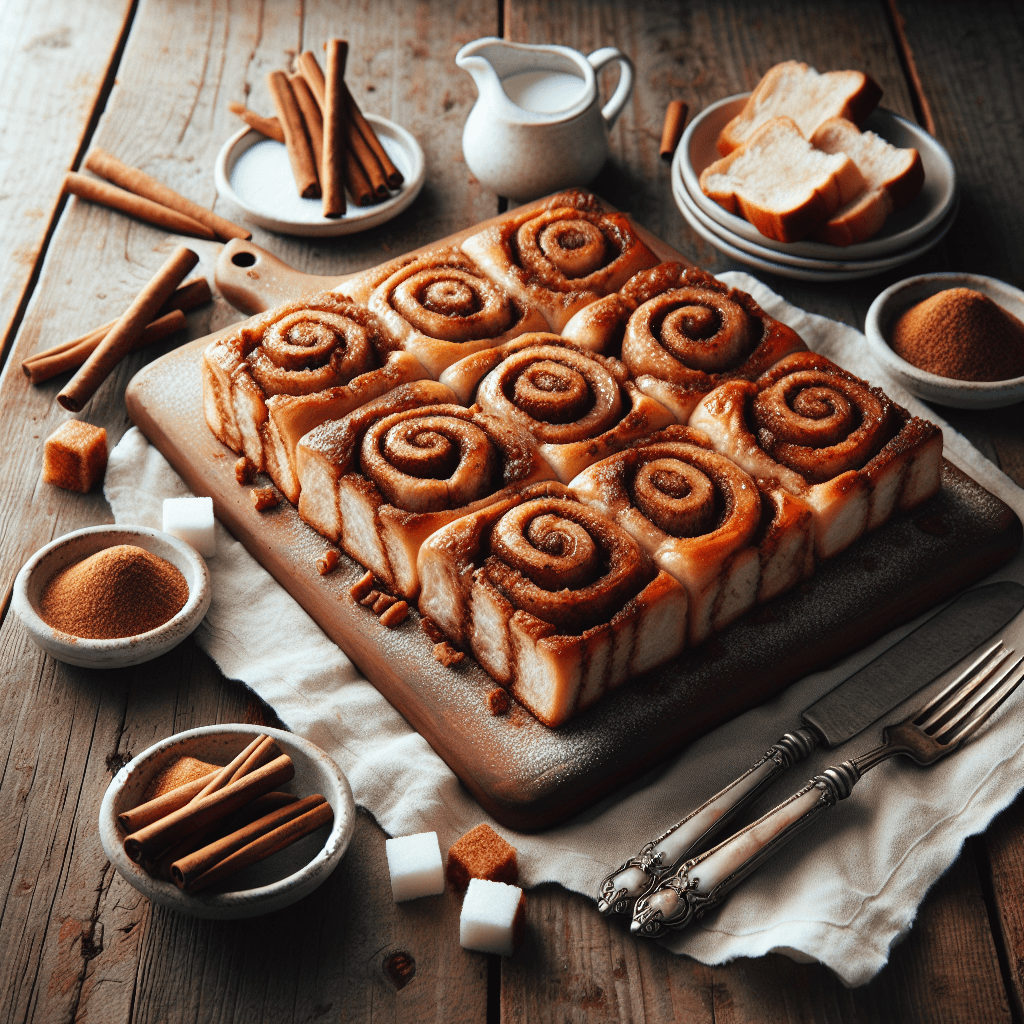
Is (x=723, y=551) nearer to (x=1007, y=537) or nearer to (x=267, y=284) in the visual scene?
(x=1007, y=537)

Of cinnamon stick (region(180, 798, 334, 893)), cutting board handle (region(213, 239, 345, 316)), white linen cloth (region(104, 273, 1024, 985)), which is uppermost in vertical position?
cutting board handle (region(213, 239, 345, 316))

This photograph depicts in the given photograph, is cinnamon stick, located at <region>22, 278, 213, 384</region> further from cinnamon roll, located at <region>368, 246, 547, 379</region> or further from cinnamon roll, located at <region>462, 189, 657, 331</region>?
cinnamon roll, located at <region>462, 189, 657, 331</region>

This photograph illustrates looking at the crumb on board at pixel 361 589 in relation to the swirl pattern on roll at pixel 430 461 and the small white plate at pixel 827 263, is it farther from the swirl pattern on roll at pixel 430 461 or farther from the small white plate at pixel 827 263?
the small white plate at pixel 827 263

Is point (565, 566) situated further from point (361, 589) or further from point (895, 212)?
point (895, 212)

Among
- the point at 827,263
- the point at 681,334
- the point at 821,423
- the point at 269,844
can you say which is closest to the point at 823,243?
the point at 827,263

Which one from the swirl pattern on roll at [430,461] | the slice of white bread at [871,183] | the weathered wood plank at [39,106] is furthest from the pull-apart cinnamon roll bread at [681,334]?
the weathered wood plank at [39,106]

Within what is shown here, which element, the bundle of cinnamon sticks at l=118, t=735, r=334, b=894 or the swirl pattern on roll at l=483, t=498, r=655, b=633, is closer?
the bundle of cinnamon sticks at l=118, t=735, r=334, b=894

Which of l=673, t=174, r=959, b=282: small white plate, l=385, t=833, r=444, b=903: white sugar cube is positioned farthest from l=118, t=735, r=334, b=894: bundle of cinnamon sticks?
l=673, t=174, r=959, b=282: small white plate
